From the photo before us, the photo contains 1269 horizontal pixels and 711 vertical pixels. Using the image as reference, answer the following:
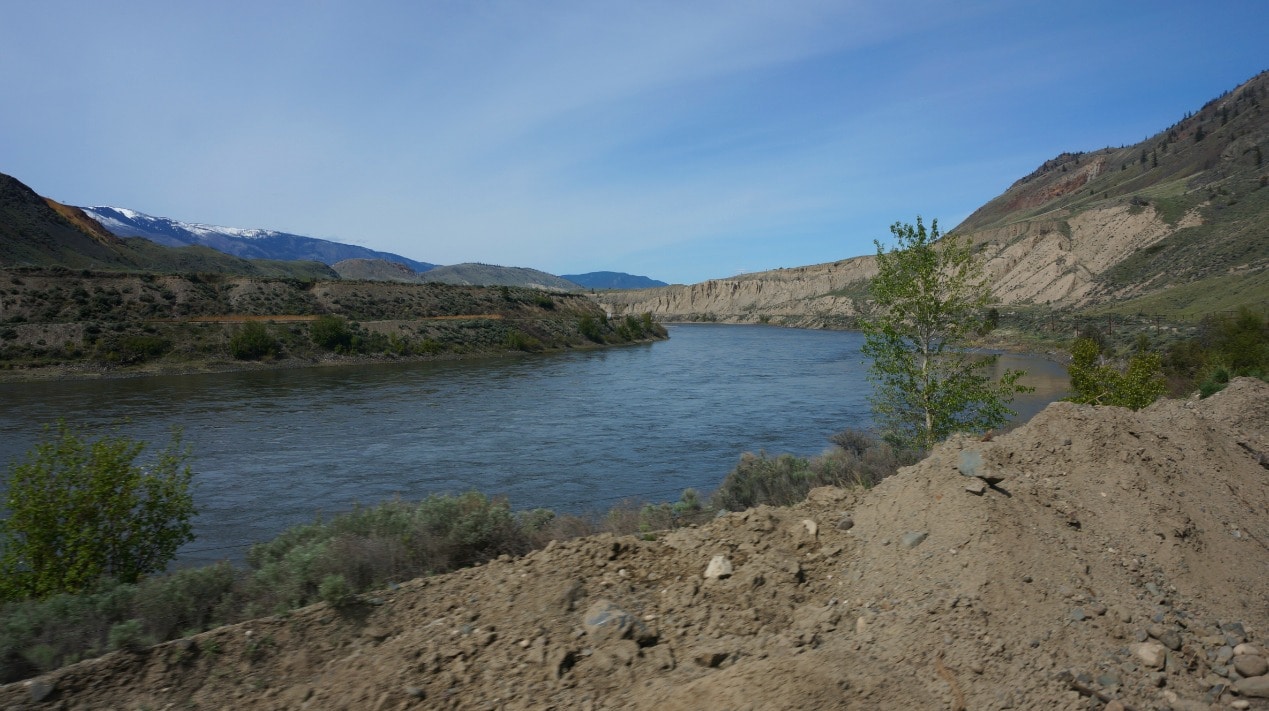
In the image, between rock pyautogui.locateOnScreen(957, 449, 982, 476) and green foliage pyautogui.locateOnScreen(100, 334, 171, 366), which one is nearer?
rock pyautogui.locateOnScreen(957, 449, 982, 476)

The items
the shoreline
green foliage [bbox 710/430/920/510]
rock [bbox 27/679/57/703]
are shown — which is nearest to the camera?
rock [bbox 27/679/57/703]

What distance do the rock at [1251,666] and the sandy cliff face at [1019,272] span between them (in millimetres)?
40585

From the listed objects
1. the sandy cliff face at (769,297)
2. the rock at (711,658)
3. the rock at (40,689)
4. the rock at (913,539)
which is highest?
the sandy cliff face at (769,297)

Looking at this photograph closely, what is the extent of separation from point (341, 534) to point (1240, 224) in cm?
7327

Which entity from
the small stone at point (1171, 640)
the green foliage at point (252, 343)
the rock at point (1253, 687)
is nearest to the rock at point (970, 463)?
the small stone at point (1171, 640)

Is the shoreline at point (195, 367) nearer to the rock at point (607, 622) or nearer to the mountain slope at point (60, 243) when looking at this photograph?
the mountain slope at point (60, 243)

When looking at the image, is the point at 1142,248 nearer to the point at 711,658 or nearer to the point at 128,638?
the point at 711,658

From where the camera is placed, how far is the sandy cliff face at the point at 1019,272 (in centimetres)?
6738

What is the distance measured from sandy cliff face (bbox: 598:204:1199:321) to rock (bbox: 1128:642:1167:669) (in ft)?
133

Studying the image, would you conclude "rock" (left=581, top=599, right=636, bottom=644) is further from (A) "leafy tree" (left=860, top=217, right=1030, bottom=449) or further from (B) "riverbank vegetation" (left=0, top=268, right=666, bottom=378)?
(B) "riverbank vegetation" (left=0, top=268, right=666, bottom=378)

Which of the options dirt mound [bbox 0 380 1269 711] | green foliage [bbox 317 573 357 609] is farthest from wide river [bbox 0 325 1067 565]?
dirt mound [bbox 0 380 1269 711]

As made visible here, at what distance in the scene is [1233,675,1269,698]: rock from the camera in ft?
12.3

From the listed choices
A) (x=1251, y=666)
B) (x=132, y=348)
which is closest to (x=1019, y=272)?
(x=132, y=348)

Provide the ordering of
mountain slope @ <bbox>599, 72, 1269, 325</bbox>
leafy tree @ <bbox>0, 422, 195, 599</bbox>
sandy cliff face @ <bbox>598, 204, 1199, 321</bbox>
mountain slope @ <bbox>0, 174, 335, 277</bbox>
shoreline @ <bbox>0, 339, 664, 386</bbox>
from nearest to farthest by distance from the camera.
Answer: leafy tree @ <bbox>0, 422, 195, 599</bbox> < shoreline @ <bbox>0, 339, 664, 386</bbox> < mountain slope @ <bbox>599, 72, 1269, 325</bbox> < mountain slope @ <bbox>0, 174, 335, 277</bbox> < sandy cliff face @ <bbox>598, 204, 1199, 321</bbox>
